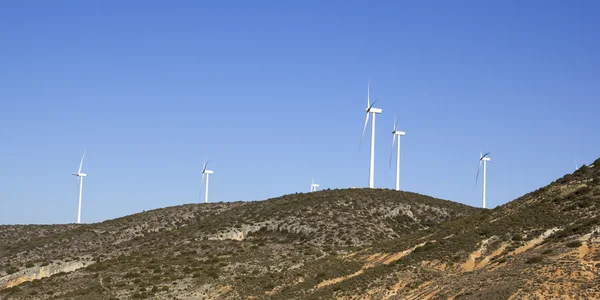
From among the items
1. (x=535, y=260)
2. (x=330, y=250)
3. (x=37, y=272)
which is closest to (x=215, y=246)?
(x=330, y=250)

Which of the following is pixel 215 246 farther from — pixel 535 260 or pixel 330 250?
pixel 535 260

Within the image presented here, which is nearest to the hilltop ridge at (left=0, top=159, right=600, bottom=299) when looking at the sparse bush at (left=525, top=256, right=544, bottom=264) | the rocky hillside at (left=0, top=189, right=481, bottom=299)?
the sparse bush at (left=525, top=256, right=544, bottom=264)

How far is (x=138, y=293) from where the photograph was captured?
80.4 m

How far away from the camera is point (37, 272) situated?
96250 mm

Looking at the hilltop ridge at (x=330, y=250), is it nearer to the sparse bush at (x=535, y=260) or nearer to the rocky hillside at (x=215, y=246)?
the sparse bush at (x=535, y=260)

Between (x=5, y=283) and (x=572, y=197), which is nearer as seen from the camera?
(x=572, y=197)

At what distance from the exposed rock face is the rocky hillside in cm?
14

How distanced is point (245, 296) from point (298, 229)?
36371mm

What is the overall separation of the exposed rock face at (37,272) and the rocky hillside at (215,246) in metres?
0.14

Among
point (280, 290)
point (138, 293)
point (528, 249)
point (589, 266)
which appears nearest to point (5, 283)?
point (138, 293)

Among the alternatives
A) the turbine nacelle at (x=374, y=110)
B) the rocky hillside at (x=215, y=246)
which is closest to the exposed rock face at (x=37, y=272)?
the rocky hillside at (x=215, y=246)

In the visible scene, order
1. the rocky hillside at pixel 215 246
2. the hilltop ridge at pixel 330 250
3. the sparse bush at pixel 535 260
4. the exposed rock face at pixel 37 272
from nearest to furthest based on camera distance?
the sparse bush at pixel 535 260 < the hilltop ridge at pixel 330 250 < the rocky hillside at pixel 215 246 < the exposed rock face at pixel 37 272

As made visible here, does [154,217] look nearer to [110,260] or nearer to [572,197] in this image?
[110,260]

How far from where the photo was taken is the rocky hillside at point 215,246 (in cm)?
8244
